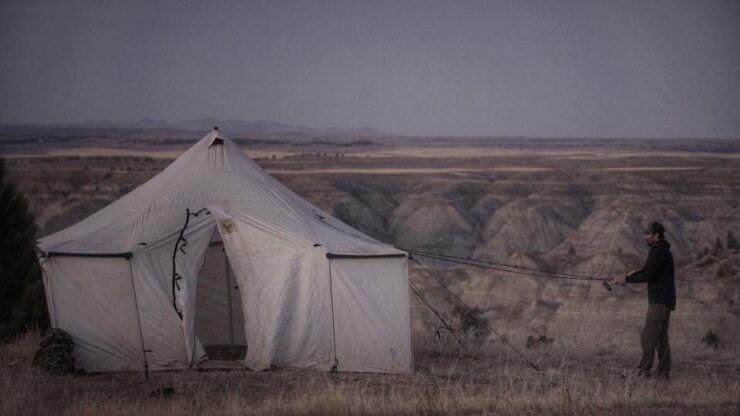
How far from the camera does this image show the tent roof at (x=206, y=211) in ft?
37.7

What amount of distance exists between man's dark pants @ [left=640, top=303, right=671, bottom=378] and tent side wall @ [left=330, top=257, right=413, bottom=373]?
9.37ft

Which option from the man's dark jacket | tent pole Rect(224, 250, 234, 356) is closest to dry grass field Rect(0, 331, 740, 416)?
the man's dark jacket

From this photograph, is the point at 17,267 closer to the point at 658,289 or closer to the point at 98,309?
the point at 98,309

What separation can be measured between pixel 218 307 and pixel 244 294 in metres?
2.09

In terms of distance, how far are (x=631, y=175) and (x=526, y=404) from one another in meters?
60.4

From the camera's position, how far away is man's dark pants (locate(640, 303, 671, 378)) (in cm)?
1011

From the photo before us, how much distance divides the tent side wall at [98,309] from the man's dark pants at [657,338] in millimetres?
6119

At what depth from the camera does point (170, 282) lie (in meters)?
11.3

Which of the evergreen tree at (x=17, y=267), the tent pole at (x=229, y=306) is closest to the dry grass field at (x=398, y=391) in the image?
the tent pole at (x=229, y=306)

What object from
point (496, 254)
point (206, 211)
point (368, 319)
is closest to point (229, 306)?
point (206, 211)

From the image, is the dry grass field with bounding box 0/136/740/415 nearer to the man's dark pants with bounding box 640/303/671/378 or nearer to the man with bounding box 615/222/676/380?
the man's dark pants with bounding box 640/303/671/378

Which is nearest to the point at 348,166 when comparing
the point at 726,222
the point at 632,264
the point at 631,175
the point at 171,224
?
the point at 631,175

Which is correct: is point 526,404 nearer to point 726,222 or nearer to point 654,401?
point 654,401

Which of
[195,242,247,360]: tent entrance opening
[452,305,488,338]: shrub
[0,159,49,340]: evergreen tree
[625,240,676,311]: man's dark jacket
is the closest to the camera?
[625,240,676,311]: man's dark jacket
